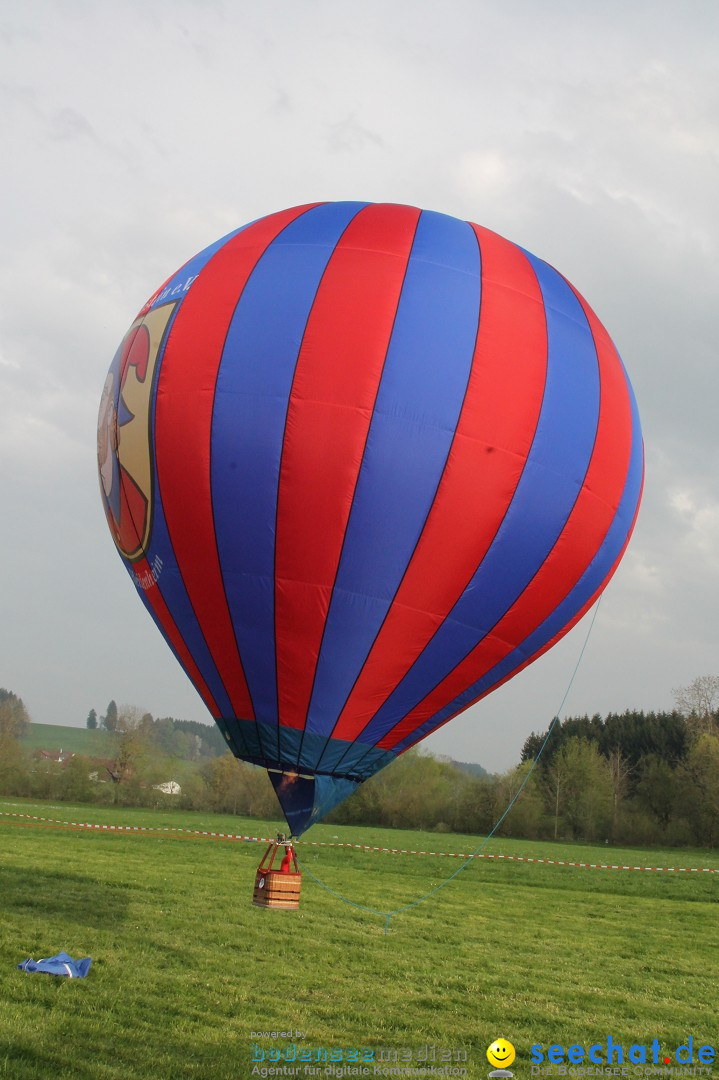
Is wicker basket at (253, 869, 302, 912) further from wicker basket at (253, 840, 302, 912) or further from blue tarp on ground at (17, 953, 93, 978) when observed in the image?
blue tarp on ground at (17, 953, 93, 978)

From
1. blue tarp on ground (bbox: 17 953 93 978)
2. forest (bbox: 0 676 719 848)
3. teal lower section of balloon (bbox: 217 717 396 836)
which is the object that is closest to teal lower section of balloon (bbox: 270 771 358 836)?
teal lower section of balloon (bbox: 217 717 396 836)

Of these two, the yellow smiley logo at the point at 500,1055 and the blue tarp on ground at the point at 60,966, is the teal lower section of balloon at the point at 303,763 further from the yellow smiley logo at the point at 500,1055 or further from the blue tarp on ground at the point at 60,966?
the yellow smiley logo at the point at 500,1055

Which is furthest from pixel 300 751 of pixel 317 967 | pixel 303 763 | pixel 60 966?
pixel 60 966

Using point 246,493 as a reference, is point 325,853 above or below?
below

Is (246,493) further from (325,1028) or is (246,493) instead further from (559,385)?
(325,1028)

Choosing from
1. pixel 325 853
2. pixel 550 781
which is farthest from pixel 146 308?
pixel 550 781

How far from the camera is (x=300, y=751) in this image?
9117 millimetres

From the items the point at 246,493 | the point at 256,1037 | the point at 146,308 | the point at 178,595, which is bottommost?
the point at 256,1037

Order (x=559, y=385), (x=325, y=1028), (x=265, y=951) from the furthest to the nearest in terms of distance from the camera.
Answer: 1. (x=265, y=951)
2. (x=559, y=385)
3. (x=325, y=1028)

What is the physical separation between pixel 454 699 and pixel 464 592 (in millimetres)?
1390

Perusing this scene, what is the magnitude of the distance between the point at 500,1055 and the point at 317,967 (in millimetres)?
3072

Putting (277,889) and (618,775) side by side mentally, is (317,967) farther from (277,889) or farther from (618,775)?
(618,775)

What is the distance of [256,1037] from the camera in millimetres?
7250

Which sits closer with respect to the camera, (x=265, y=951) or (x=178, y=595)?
(x=178, y=595)
